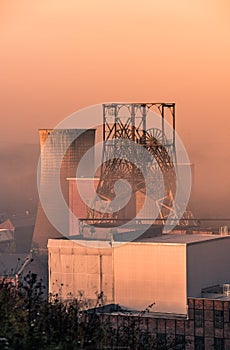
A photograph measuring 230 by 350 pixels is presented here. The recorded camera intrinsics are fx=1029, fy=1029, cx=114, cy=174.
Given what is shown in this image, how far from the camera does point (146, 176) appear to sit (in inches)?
1666

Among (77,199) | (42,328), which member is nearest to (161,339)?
(42,328)

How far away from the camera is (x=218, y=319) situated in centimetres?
2573

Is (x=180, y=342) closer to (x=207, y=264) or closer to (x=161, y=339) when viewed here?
(x=161, y=339)

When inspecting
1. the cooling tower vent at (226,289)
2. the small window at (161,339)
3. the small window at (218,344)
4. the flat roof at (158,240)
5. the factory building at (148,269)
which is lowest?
the small window at (218,344)

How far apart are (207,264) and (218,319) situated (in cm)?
567

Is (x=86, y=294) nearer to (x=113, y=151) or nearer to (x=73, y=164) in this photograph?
(x=113, y=151)

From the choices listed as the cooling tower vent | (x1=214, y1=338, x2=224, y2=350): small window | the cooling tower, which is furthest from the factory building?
the cooling tower

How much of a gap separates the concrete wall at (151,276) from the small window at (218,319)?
3780 millimetres

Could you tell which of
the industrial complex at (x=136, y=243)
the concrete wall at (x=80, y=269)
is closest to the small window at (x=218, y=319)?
the industrial complex at (x=136, y=243)

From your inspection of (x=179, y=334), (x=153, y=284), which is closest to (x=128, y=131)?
(x=153, y=284)

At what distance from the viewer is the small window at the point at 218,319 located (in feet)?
84.2

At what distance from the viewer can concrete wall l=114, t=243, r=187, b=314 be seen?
3020cm

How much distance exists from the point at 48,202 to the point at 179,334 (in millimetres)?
29357

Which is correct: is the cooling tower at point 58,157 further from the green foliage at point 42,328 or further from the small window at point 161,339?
the green foliage at point 42,328
